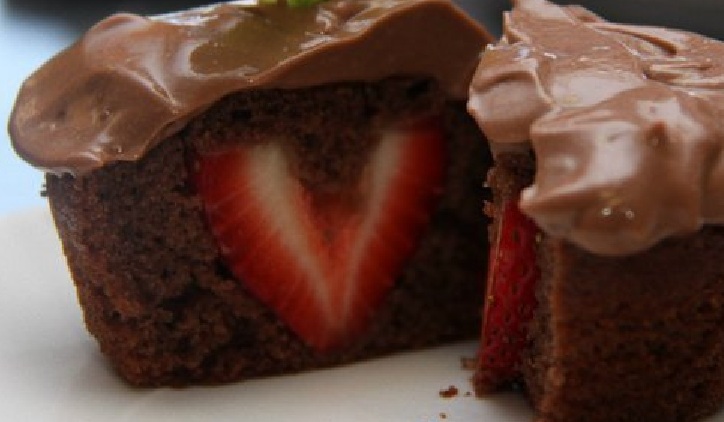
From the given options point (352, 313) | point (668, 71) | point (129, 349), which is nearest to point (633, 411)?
point (668, 71)

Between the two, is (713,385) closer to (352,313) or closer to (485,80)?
(485,80)

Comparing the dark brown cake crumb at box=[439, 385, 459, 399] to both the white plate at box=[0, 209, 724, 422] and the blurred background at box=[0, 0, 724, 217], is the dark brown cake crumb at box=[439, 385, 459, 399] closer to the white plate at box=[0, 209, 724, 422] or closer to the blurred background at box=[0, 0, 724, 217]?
the white plate at box=[0, 209, 724, 422]

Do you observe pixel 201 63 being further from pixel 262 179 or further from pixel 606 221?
pixel 606 221

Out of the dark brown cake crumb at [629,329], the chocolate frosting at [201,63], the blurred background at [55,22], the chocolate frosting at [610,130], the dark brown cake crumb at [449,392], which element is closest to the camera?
the chocolate frosting at [610,130]

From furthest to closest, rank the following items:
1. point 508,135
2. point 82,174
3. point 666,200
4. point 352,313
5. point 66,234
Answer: point 352,313 < point 66,234 < point 82,174 < point 508,135 < point 666,200

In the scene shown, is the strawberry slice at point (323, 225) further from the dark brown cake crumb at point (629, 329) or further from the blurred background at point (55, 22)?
the blurred background at point (55, 22)

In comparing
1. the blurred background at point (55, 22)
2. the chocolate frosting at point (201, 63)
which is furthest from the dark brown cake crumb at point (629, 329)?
the blurred background at point (55, 22)

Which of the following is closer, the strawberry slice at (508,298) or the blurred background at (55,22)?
the strawberry slice at (508,298)
